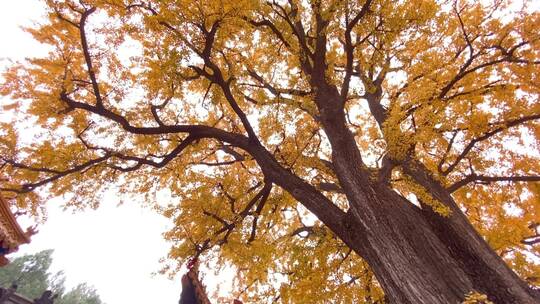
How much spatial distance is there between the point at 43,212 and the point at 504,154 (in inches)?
378

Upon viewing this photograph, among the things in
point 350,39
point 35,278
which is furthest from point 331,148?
point 35,278

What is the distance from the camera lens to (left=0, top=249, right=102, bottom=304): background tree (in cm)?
4462

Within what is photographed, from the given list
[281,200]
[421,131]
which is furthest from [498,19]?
[281,200]

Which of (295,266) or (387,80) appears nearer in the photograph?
(295,266)

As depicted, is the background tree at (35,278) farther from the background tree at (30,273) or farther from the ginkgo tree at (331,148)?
the ginkgo tree at (331,148)

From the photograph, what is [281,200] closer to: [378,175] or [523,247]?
[378,175]

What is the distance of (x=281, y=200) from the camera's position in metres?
6.02

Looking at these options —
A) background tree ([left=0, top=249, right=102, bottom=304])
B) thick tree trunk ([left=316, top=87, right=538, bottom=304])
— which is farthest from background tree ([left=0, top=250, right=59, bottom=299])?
thick tree trunk ([left=316, top=87, right=538, bottom=304])

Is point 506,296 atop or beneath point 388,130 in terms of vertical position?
beneath

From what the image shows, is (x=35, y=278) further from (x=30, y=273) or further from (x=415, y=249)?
(x=415, y=249)

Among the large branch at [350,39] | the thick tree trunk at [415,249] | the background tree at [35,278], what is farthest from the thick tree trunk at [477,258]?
the background tree at [35,278]

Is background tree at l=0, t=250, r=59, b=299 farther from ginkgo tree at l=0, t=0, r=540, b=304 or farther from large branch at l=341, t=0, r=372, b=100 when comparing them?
large branch at l=341, t=0, r=372, b=100

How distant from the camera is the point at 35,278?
153ft

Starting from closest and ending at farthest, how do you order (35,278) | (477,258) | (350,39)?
(477,258)
(350,39)
(35,278)
